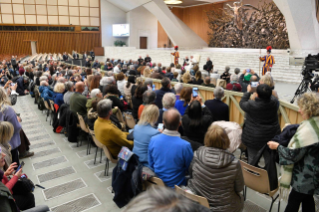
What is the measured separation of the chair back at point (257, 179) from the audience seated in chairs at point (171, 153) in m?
0.69

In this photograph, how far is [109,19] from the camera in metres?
25.9

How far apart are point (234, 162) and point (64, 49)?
26800mm

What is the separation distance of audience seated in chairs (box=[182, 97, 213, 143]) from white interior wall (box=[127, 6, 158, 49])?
23.5 m

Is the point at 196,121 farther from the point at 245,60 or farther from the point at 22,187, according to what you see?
the point at 245,60

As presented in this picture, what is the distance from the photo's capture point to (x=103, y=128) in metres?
3.16

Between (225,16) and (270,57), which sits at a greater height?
(225,16)

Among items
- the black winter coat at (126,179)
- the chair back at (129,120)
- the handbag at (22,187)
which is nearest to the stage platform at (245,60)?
the chair back at (129,120)

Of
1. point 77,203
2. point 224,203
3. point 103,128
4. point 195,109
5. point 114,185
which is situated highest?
point 195,109

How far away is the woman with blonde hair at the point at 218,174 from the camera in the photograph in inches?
75.0

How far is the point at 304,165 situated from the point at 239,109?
251 centimetres

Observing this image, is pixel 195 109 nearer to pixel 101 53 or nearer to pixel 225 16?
pixel 225 16

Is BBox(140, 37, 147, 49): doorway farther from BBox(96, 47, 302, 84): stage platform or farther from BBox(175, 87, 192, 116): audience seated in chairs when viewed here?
BBox(175, 87, 192, 116): audience seated in chairs

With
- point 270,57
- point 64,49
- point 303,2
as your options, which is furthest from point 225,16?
point 64,49

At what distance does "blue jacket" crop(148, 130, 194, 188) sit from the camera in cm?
223
